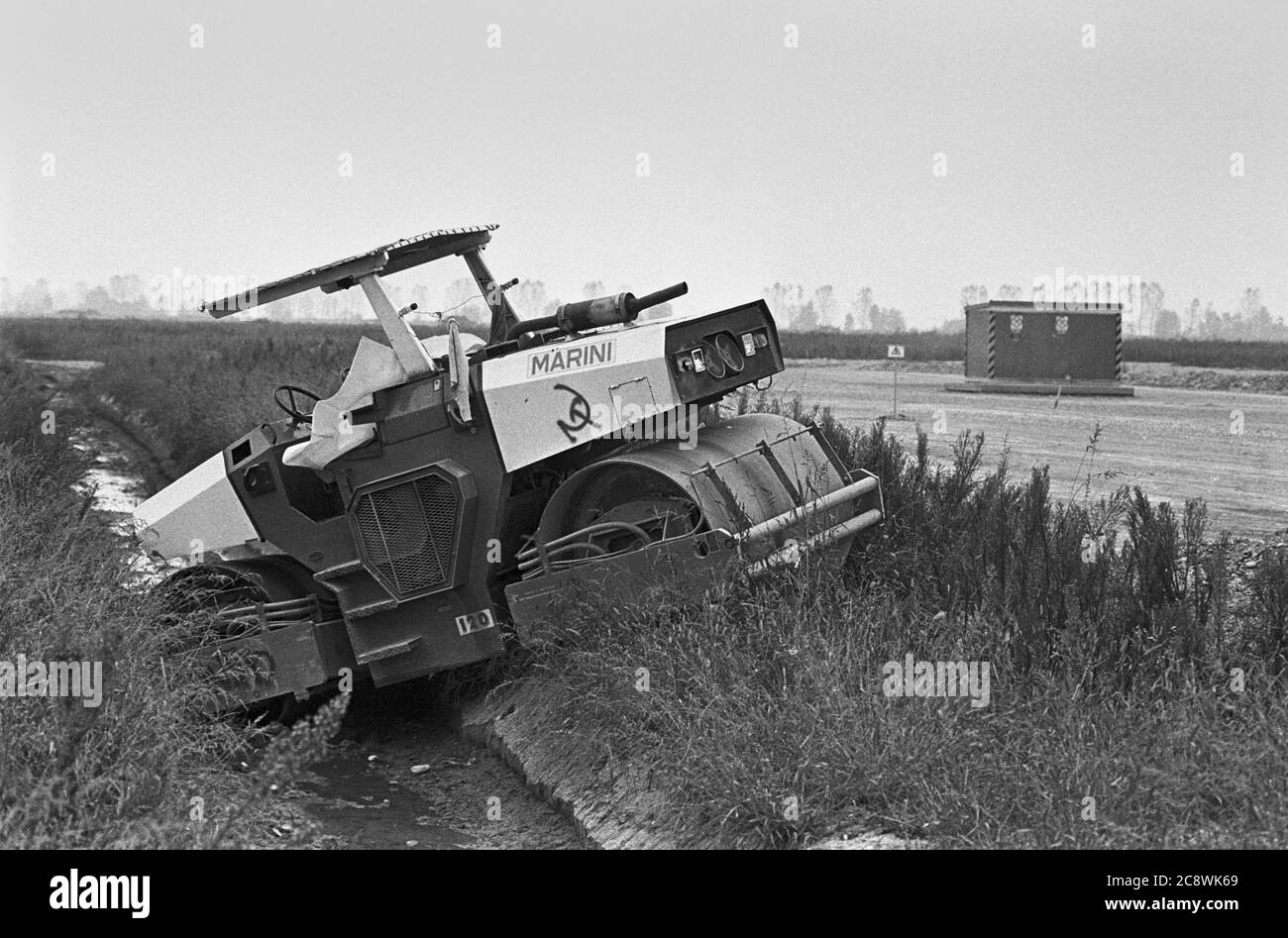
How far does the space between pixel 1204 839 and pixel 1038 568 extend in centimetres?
228

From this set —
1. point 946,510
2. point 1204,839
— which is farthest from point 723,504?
point 1204,839

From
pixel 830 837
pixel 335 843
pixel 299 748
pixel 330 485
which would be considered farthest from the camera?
pixel 330 485

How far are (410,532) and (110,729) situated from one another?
2.32m

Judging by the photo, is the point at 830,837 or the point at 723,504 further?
the point at 723,504

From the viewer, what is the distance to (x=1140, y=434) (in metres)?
23.8

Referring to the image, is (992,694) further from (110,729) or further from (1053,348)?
(1053,348)

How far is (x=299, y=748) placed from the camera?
4590 millimetres

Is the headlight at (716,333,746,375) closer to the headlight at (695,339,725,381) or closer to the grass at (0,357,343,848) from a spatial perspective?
the headlight at (695,339,725,381)

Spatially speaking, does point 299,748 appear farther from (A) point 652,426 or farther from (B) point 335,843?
(A) point 652,426

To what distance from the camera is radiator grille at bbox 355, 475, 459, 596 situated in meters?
8.17

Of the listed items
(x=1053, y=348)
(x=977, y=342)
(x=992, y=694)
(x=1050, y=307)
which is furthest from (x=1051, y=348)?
(x=992, y=694)

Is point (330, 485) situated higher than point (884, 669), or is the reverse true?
point (330, 485)

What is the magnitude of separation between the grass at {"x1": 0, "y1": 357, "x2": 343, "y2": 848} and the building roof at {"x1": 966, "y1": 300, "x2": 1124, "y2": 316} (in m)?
29.2

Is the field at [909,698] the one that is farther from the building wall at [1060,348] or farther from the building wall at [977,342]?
the building wall at [977,342]
